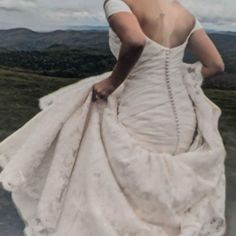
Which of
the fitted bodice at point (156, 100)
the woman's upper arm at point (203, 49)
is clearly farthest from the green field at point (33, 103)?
the fitted bodice at point (156, 100)

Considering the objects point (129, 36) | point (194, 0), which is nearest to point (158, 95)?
point (129, 36)

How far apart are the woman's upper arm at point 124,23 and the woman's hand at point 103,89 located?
0.15 meters

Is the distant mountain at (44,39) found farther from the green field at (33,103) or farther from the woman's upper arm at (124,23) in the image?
the woman's upper arm at (124,23)

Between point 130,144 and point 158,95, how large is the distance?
0.46 feet

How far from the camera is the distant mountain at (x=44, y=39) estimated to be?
2309mm

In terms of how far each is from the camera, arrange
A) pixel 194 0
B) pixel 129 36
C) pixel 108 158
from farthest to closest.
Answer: pixel 194 0 < pixel 108 158 < pixel 129 36

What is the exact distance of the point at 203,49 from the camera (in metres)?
1.76

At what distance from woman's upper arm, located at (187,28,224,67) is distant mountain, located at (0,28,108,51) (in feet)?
1.91

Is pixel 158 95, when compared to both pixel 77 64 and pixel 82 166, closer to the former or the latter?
pixel 82 166

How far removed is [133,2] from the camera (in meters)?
1.54

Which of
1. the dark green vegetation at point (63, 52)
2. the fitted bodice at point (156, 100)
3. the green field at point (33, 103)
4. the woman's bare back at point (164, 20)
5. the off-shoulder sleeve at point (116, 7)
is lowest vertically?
the green field at point (33, 103)

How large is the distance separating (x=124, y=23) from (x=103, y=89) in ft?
0.66

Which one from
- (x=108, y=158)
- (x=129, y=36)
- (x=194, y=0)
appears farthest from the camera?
(x=194, y=0)

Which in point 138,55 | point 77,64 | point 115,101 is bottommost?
point 77,64
